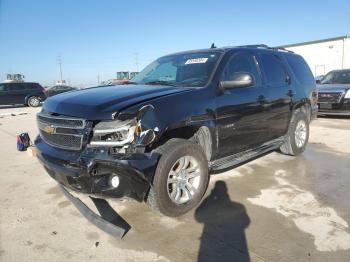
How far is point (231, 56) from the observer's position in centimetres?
428

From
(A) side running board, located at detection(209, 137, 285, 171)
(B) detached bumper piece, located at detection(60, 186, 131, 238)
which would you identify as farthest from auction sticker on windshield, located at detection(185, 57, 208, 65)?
(B) detached bumper piece, located at detection(60, 186, 131, 238)

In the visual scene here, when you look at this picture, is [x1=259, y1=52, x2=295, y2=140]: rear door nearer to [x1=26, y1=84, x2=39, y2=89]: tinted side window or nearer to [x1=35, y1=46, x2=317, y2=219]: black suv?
[x1=35, y1=46, x2=317, y2=219]: black suv

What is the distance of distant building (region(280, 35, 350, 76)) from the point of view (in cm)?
3228

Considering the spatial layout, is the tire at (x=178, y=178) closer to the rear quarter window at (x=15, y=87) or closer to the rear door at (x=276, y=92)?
the rear door at (x=276, y=92)

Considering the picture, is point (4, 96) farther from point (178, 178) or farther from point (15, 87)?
point (178, 178)

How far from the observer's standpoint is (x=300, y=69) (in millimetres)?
6035

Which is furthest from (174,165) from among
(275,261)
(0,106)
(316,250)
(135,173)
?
(0,106)

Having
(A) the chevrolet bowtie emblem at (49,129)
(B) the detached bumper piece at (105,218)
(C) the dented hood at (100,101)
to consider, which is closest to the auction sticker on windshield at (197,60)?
(C) the dented hood at (100,101)

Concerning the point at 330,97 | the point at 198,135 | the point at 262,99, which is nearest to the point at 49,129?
the point at 198,135

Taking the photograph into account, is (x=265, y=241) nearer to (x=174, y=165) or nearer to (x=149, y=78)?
(x=174, y=165)

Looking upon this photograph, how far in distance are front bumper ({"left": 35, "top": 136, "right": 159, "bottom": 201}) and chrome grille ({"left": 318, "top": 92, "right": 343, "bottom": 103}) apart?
871 cm

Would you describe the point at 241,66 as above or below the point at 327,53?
below

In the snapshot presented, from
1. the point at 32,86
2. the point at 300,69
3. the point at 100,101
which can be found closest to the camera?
the point at 100,101

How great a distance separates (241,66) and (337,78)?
8811 millimetres
